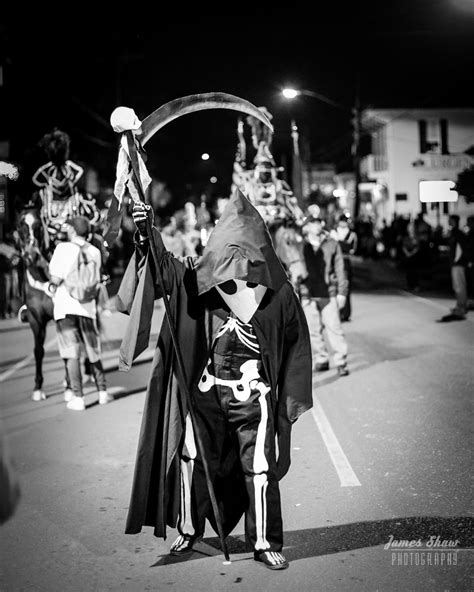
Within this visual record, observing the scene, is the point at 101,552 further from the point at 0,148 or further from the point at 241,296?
the point at 0,148

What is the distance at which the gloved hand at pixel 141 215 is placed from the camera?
5113 millimetres

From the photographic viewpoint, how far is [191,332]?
5395 millimetres

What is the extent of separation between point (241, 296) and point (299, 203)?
1276 cm

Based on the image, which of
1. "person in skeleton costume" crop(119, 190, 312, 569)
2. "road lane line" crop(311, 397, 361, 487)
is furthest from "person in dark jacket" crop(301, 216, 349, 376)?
"person in skeleton costume" crop(119, 190, 312, 569)

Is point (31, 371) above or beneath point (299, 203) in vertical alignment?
beneath

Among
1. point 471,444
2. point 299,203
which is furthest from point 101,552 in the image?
point 299,203

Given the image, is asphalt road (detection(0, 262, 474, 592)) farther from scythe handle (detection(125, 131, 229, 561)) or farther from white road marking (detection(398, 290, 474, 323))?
white road marking (detection(398, 290, 474, 323))

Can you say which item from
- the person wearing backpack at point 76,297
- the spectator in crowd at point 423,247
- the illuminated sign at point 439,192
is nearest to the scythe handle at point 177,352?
the person wearing backpack at point 76,297

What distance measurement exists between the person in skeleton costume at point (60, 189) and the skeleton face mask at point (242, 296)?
21.6 feet

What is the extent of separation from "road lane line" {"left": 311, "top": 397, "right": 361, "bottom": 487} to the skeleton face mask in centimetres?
212

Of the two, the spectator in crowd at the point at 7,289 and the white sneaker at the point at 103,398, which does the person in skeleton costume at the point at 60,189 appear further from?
the spectator in crowd at the point at 7,289

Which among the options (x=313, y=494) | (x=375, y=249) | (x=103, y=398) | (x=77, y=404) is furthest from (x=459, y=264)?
(x=375, y=249)

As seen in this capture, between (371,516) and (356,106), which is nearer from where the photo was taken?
(371,516)

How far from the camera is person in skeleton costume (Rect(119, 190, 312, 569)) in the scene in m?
5.26
